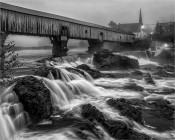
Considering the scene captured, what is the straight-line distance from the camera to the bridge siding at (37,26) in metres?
18.4

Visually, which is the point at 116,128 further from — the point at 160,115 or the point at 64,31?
the point at 64,31

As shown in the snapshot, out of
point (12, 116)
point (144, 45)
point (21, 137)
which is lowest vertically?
point (21, 137)

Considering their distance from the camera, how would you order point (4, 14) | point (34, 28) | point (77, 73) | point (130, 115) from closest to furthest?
1. point (130, 115)
2. point (77, 73)
3. point (4, 14)
4. point (34, 28)

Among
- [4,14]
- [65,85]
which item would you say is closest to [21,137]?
[65,85]

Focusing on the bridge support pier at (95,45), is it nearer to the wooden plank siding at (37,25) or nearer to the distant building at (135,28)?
the wooden plank siding at (37,25)

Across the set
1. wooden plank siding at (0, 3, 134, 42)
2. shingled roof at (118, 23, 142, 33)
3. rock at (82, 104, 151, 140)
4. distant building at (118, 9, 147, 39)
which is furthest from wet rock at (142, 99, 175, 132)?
shingled roof at (118, 23, 142, 33)

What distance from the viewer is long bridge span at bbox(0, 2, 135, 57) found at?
18.6 meters

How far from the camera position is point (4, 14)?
1792 cm

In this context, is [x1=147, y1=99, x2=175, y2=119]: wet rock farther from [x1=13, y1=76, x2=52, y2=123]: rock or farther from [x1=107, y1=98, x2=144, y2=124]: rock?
[x1=13, y1=76, x2=52, y2=123]: rock

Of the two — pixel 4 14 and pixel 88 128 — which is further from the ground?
pixel 4 14

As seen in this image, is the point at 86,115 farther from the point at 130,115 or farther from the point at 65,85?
the point at 65,85

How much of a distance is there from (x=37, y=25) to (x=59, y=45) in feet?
17.3

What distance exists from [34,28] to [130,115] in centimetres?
1742

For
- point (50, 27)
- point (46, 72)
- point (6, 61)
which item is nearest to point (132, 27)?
point (50, 27)
